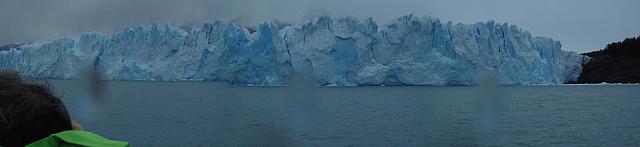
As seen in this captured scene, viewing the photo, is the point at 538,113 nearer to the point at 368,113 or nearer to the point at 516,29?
the point at 368,113

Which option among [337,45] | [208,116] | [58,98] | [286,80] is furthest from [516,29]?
[58,98]

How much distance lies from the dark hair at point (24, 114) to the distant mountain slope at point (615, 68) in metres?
65.8

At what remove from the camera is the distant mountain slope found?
62787mm

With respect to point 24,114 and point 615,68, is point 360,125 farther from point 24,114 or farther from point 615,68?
point 615,68

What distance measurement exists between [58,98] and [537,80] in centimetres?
4035

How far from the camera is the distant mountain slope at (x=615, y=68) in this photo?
206 ft

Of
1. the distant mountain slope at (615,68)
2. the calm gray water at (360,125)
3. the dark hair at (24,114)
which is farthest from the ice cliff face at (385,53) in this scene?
the dark hair at (24,114)

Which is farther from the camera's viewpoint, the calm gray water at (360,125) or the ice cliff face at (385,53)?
the ice cliff face at (385,53)

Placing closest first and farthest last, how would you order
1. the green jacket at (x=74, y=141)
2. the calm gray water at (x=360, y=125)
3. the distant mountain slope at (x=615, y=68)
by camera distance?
the green jacket at (x=74, y=141) < the calm gray water at (x=360, y=125) < the distant mountain slope at (x=615, y=68)

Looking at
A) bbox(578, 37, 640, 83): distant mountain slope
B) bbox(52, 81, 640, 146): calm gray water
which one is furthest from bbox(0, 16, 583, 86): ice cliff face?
bbox(578, 37, 640, 83): distant mountain slope

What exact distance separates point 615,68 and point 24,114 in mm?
70938

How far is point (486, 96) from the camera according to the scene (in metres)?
36.1

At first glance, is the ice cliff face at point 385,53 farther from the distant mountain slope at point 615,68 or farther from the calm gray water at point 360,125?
the distant mountain slope at point 615,68

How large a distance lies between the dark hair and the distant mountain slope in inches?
2590
